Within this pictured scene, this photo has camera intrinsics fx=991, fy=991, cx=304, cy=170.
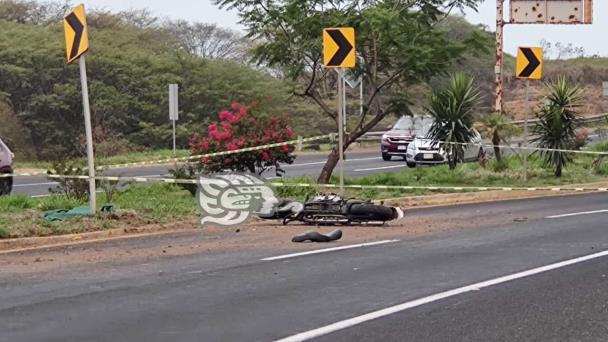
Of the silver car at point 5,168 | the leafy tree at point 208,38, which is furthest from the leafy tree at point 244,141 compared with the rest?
the leafy tree at point 208,38

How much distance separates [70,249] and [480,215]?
22.9 ft

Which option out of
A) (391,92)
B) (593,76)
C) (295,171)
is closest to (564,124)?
(391,92)

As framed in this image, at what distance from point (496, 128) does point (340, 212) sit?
9.92m

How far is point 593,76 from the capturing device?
2938 inches

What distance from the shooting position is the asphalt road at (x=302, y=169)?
2447cm

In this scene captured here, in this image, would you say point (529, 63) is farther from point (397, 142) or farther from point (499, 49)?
point (397, 142)

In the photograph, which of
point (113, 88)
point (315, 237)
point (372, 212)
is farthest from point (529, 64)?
point (113, 88)

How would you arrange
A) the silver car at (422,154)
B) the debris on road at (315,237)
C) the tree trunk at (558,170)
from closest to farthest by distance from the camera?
the debris on road at (315,237) → the tree trunk at (558,170) → the silver car at (422,154)

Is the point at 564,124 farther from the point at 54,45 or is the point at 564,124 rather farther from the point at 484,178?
the point at 54,45

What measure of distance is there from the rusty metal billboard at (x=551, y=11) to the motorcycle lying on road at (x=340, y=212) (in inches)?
552

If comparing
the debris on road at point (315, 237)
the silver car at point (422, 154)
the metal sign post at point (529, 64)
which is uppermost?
the metal sign post at point (529, 64)

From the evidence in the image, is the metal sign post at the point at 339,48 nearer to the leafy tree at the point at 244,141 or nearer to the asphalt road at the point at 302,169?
the leafy tree at the point at 244,141

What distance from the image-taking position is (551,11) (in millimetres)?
27562

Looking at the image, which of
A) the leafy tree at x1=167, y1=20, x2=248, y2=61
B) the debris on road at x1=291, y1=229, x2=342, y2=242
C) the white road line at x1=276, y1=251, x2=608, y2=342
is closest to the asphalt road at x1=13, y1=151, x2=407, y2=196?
the debris on road at x1=291, y1=229, x2=342, y2=242
